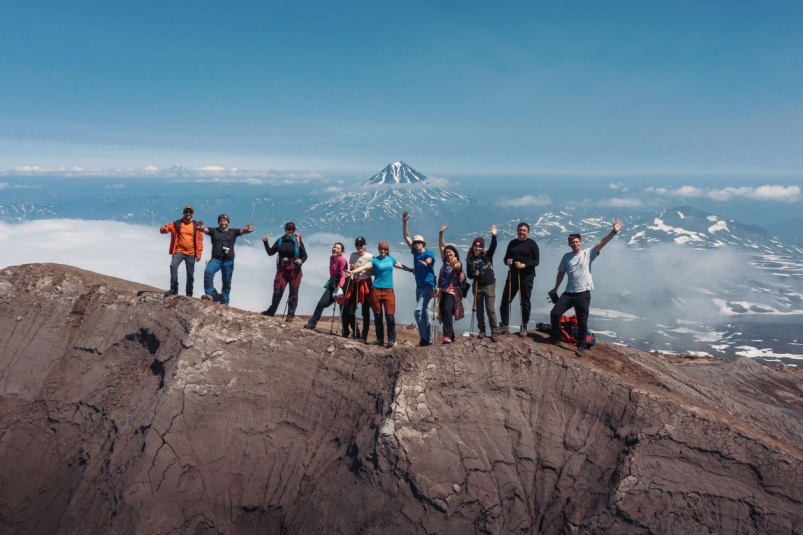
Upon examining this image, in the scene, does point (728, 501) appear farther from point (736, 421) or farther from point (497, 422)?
point (497, 422)

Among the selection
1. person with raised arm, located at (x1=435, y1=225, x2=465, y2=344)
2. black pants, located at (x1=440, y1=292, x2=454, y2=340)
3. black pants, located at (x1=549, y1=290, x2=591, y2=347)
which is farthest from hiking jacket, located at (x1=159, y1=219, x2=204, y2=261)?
black pants, located at (x1=549, y1=290, x2=591, y2=347)

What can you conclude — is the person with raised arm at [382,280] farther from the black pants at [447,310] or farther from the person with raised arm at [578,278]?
the person with raised arm at [578,278]

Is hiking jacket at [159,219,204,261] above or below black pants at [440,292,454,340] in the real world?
above

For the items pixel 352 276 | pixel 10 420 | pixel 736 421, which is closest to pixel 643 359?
pixel 736 421

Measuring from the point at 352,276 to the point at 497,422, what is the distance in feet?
20.6

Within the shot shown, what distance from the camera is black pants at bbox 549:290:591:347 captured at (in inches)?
493

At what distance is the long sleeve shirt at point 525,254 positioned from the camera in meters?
13.2

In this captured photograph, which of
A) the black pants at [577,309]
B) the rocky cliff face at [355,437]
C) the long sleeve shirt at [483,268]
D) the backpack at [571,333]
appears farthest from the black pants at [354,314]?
the backpack at [571,333]

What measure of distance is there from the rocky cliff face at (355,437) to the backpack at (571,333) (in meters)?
0.58

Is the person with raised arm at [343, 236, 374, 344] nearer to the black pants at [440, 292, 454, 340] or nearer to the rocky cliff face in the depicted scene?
the rocky cliff face

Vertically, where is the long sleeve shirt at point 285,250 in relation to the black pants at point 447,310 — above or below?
above

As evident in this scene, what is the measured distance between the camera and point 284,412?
46.3ft

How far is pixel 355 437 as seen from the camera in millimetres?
12797

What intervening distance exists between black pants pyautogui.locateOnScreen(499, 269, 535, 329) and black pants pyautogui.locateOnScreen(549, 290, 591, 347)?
0.86 meters
